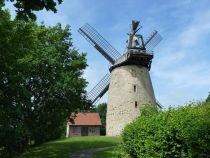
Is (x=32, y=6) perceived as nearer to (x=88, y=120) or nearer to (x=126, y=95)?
(x=126, y=95)

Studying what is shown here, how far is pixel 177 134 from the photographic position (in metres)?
15.3

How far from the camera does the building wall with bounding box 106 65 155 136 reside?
55219 millimetres

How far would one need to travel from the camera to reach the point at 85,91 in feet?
141

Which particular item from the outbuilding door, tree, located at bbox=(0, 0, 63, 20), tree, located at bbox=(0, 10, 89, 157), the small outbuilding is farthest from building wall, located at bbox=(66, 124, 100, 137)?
tree, located at bbox=(0, 0, 63, 20)

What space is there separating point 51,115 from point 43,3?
104 ft

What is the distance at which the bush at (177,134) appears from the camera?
14.3 meters

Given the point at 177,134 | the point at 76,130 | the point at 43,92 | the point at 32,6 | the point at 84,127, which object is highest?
the point at 84,127

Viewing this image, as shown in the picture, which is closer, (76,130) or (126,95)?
(126,95)

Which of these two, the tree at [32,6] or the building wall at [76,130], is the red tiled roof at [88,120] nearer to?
the building wall at [76,130]

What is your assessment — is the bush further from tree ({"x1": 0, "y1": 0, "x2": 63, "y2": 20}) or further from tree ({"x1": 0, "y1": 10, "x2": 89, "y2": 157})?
tree ({"x1": 0, "y1": 10, "x2": 89, "y2": 157})

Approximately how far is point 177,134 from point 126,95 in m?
40.2

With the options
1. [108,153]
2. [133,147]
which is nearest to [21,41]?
[133,147]

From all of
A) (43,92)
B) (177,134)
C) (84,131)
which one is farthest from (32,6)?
(84,131)

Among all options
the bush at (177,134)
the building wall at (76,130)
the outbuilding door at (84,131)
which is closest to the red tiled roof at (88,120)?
the building wall at (76,130)
